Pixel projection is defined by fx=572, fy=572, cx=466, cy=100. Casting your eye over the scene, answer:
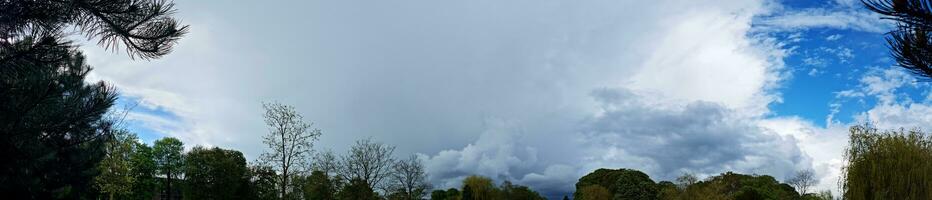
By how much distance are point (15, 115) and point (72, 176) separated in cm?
1461

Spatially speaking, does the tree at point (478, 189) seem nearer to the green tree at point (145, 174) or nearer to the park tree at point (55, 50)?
the green tree at point (145, 174)

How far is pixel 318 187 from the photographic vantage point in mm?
32031

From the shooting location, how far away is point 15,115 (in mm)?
9164

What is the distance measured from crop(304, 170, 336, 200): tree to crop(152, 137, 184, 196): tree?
27420 millimetres

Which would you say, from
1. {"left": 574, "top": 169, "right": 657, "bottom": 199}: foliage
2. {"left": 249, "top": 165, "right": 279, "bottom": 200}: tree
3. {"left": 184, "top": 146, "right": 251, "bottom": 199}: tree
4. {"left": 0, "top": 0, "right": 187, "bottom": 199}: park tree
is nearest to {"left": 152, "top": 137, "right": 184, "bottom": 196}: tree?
{"left": 184, "top": 146, "right": 251, "bottom": 199}: tree

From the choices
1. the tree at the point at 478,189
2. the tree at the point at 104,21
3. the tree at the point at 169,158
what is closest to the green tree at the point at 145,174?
the tree at the point at 169,158

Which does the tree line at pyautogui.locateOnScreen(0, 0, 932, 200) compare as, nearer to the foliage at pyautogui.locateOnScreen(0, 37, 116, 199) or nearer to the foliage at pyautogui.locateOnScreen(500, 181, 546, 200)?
the foliage at pyautogui.locateOnScreen(0, 37, 116, 199)

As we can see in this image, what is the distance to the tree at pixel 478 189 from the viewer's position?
56.3 meters

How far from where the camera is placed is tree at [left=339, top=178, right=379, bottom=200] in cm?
3251

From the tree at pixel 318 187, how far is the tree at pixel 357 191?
2.44ft

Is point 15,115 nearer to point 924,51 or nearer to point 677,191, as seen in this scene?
point 924,51

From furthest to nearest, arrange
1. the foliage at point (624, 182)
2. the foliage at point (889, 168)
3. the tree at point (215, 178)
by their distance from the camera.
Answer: the foliage at point (624, 182)
the tree at point (215, 178)
the foliage at point (889, 168)

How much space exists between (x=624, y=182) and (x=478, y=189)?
14451mm

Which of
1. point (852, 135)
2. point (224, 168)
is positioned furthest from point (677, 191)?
point (224, 168)
